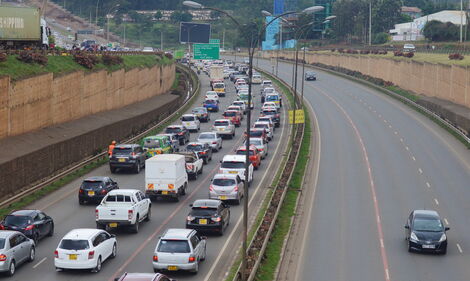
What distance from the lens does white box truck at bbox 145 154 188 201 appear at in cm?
4231

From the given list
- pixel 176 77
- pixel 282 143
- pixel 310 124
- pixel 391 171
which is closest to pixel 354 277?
pixel 391 171

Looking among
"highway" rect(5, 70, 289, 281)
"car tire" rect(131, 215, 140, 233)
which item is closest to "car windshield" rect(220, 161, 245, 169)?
"highway" rect(5, 70, 289, 281)

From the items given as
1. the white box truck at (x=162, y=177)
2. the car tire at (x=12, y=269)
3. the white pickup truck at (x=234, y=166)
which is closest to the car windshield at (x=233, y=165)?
the white pickup truck at (x=234, y=166)

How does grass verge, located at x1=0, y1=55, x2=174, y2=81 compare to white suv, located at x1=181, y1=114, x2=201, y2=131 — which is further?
white suv, located at x1=181, y1=114, x2=201, y2=131

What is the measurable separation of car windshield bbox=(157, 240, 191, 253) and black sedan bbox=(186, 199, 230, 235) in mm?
6142

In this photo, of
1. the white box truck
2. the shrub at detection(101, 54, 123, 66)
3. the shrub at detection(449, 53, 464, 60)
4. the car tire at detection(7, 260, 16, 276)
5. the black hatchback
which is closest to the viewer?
the car tire at detection(7, 260, 16, 276)

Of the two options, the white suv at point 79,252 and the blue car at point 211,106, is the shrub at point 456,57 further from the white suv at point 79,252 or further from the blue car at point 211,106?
the white suv at point 79,252

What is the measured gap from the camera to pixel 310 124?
82125mm

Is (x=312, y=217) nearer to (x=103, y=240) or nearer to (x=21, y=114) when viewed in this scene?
(x=103, y=240)

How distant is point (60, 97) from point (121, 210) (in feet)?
86.7

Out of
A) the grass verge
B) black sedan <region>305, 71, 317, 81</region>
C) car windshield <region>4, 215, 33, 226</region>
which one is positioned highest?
the grass verge

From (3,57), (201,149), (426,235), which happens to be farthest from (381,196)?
(3,57)

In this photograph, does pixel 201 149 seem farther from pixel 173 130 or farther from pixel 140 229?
pixel 140 229

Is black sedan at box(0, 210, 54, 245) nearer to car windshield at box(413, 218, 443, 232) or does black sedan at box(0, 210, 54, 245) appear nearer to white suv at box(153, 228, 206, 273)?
white suv at box(153, 228, 206, 273)
